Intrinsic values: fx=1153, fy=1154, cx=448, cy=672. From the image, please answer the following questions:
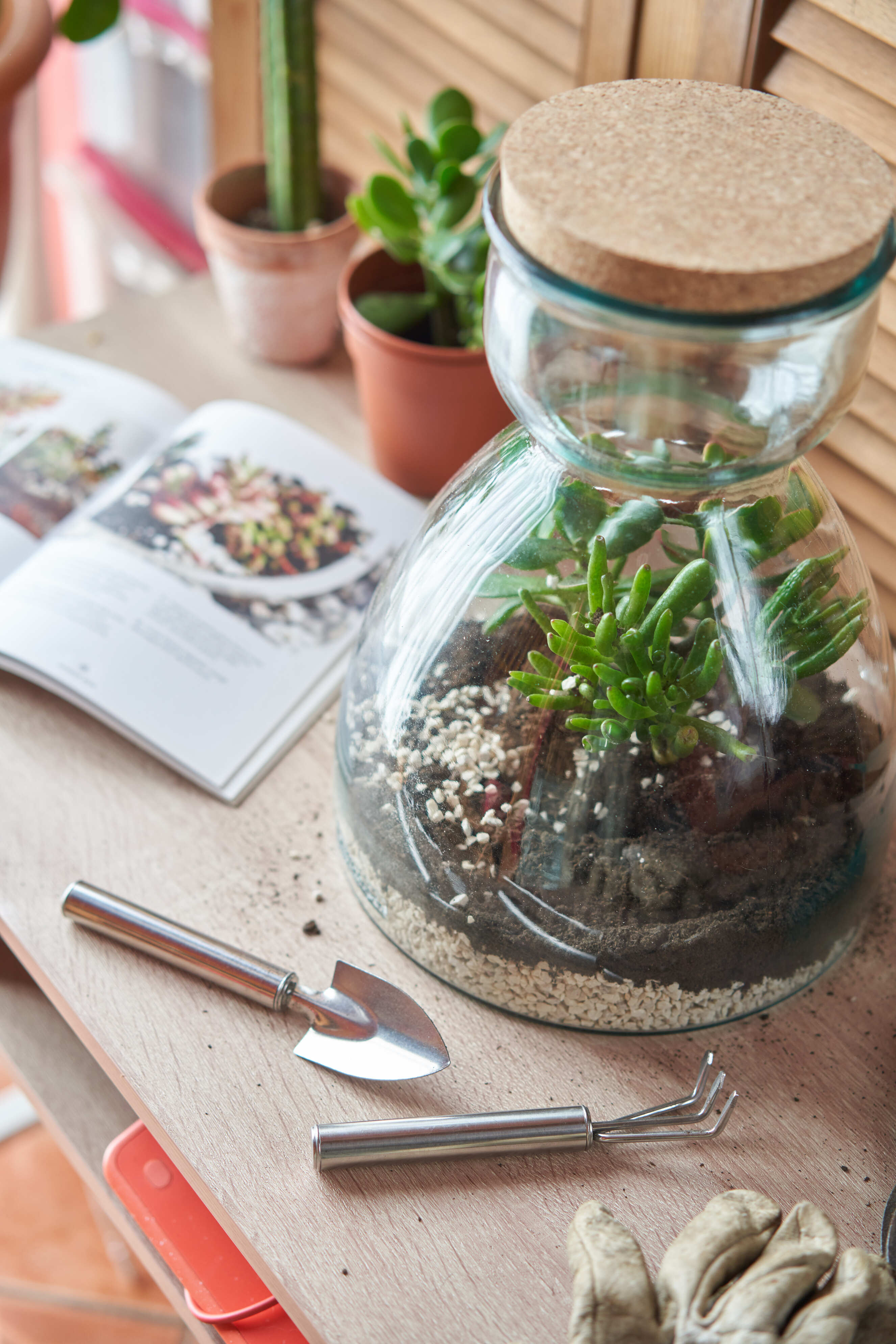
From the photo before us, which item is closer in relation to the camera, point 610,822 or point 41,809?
point 610,822

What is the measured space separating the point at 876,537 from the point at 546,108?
434mm

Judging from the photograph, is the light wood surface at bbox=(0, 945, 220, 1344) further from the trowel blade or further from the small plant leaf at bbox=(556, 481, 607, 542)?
the small plant leaf at bbox=(556, 481, 607, 542)

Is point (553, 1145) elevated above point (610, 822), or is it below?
below

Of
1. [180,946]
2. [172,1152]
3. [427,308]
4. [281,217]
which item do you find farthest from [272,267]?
[172,1152]

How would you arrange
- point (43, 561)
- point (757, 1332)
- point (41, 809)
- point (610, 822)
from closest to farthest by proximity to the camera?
point (757, 1332), point (610, 822), point (41, 809), point (43, 561)

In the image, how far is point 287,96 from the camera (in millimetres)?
883

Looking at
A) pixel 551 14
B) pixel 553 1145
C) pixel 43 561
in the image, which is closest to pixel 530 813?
pixel 553 1145

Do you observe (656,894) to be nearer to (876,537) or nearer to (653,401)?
(653,401)

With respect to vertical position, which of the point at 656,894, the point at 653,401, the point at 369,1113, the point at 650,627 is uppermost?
the point at 653,401

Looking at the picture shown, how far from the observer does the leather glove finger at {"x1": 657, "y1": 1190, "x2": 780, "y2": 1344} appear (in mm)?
437

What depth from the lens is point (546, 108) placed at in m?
0.47

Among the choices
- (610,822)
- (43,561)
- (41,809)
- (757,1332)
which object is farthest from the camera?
(43,561)

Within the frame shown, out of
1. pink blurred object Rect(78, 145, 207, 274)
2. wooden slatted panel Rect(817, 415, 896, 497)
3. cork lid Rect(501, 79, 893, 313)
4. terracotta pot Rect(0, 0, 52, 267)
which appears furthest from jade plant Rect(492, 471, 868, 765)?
pink blurred object Rect(78, 145, 207, 274)

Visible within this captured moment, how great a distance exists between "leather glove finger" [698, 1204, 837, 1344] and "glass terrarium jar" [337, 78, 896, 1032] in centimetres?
14
